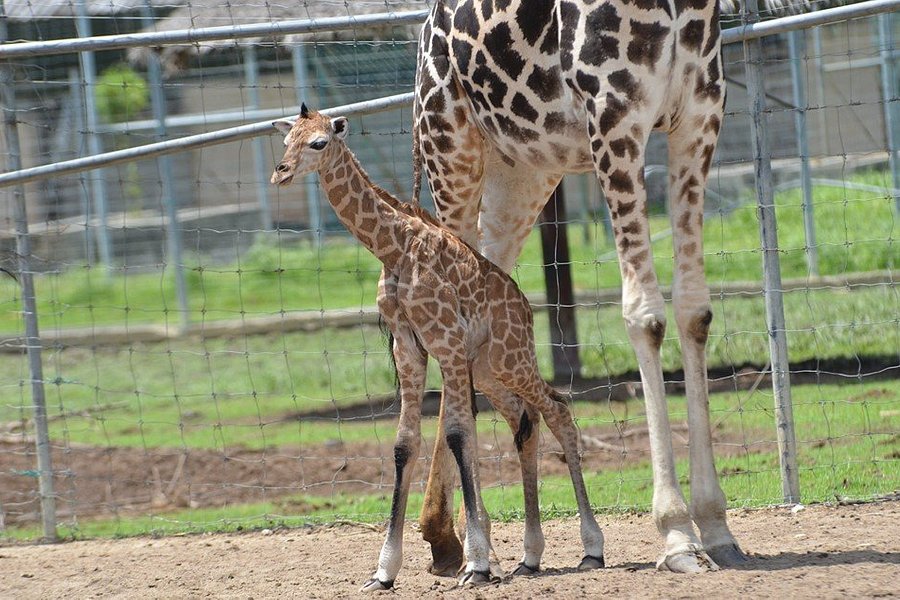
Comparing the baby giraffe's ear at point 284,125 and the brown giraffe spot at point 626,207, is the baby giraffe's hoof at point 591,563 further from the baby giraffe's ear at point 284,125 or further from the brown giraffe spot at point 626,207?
the baby giraffe's ear at point 284,125

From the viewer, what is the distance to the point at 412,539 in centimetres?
607

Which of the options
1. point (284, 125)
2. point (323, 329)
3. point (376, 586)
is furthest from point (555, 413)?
point (323, 329)

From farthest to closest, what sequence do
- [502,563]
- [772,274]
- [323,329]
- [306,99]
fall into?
1. [306,99]
2. [323,329]
3. [772,274]
4. [502,563]

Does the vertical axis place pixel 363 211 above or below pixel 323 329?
above

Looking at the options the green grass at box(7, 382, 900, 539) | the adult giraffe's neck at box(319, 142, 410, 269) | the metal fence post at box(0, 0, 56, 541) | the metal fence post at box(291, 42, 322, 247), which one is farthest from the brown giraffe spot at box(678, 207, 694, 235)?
the metal fence post at box(291, 42, 322, 247)

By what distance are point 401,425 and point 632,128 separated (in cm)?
145

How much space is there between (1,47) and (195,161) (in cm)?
1530

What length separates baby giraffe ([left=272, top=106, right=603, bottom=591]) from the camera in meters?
4.57

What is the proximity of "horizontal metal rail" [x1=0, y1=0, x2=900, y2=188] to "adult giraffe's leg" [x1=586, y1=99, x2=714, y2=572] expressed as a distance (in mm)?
1761

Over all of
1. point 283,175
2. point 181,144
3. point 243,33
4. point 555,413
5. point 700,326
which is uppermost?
point 243,33

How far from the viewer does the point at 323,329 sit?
34.0 ft

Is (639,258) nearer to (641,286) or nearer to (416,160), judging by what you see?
(641,286)

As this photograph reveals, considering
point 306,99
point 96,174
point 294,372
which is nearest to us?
point 294,372

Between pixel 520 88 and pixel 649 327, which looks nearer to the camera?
pixel 649 327
